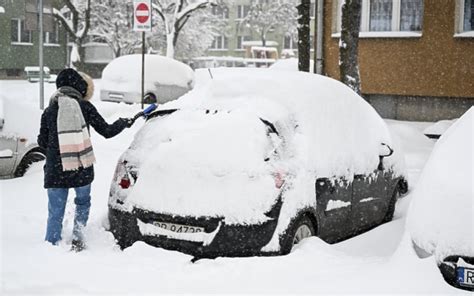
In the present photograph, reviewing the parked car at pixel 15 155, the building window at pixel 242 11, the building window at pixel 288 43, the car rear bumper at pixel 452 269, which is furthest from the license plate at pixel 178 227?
the building window at pixel 242 11

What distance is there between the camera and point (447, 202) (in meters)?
4.80

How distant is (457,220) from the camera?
467cm

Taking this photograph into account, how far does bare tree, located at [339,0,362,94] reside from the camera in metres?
14.3

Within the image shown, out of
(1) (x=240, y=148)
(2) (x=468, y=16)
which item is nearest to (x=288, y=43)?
(2) (x=468, y=16)

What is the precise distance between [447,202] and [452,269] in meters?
0.45

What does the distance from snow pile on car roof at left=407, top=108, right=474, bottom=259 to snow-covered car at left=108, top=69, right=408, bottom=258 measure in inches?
45.2

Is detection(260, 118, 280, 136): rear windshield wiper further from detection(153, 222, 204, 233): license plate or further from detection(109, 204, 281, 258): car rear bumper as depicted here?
detection(153, 222, 204, 233): license plate

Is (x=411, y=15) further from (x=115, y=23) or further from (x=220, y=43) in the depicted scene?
(x=220, y=43)

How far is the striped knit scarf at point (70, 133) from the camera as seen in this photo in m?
6.38

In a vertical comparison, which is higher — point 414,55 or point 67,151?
point 414,55

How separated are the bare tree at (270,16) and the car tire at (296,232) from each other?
181 feet

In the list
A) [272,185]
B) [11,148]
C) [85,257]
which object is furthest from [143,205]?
[11,148]

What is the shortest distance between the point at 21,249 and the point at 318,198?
2707mm

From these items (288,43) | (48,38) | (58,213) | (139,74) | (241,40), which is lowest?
(58,213)
